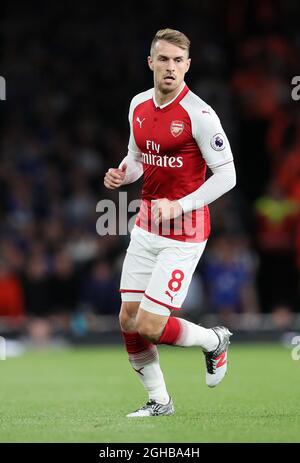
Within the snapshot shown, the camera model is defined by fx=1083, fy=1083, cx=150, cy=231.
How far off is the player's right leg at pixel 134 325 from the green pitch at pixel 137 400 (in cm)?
19

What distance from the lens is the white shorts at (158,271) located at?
6.70 meters

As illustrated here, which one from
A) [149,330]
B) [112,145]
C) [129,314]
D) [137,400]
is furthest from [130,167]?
[112,145]

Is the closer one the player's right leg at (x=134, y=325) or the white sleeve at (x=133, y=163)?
the player's right leg at (x=134, y=325)

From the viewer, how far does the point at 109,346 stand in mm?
14164

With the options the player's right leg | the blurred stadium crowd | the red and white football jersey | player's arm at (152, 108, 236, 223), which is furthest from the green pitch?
the blurred stadium crowd

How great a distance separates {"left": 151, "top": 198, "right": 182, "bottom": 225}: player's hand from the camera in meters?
6.59

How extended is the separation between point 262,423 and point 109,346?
7.92 meters

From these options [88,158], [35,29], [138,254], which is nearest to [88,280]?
[88,158]

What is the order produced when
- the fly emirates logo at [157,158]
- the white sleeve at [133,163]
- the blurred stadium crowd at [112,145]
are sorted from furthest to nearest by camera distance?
the blurred stadium crowd at [112,145], the white sleeve at [133,163], the fly emirates logo at [157,158]

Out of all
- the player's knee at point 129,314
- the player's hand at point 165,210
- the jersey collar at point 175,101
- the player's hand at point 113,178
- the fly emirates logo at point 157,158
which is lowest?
the player's knee at point 129,314

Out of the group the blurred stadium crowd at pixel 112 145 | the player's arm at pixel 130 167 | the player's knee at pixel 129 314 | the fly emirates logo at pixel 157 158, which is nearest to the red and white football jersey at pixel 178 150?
the fly emirates logo at pixel 157 158

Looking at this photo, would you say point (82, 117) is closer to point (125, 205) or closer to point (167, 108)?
point (125, 205)

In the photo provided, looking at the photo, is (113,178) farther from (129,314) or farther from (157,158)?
(129,314)

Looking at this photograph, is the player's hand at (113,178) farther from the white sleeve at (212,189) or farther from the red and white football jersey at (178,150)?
the white sleeve at (212,189)
